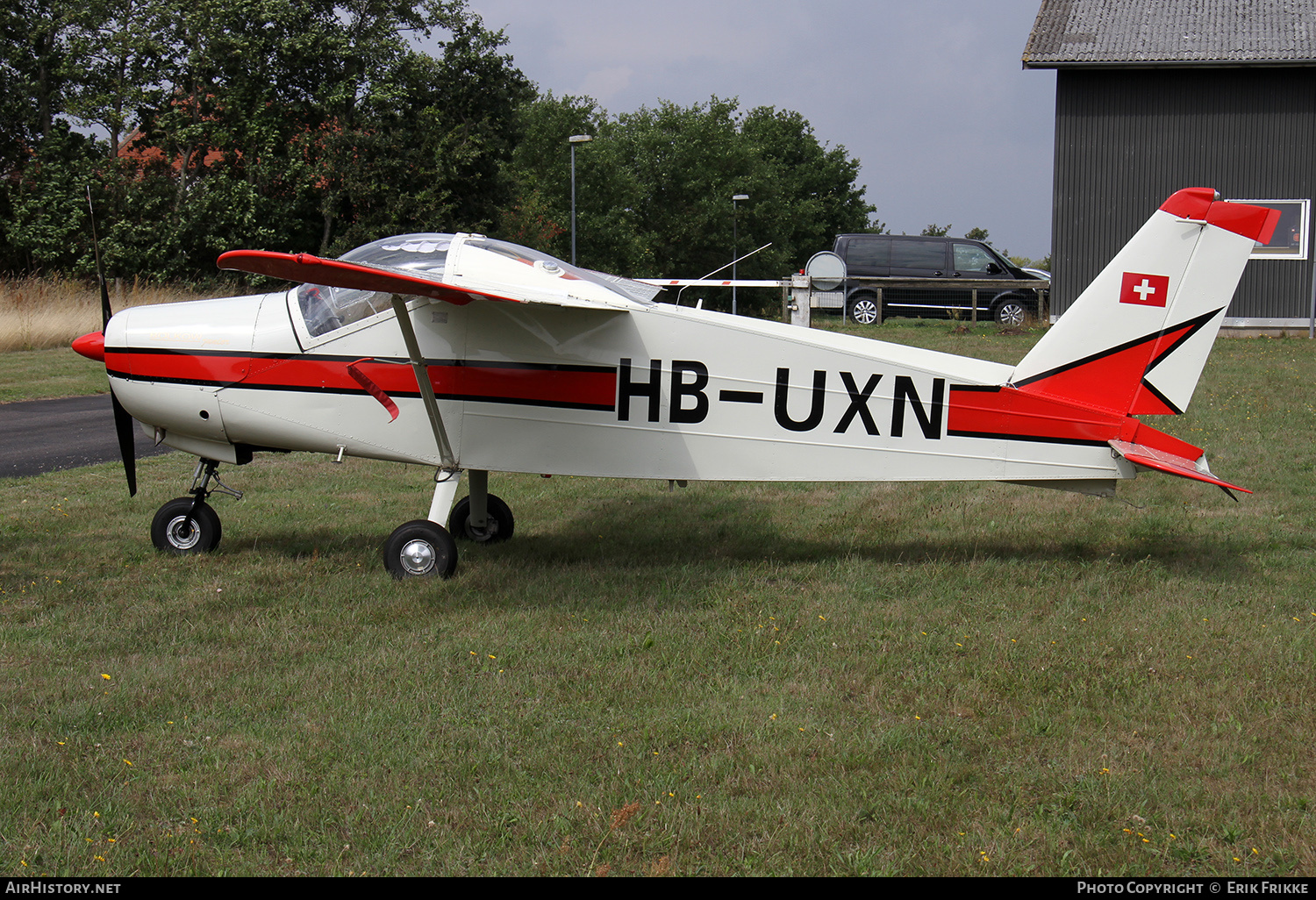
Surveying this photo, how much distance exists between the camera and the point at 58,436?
1284 cm

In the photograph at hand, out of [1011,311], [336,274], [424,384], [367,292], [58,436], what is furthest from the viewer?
[1011,311]

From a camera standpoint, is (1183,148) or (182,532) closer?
(182,532)

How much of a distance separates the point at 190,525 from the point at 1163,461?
6.63 m

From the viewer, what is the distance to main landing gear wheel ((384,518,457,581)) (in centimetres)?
673

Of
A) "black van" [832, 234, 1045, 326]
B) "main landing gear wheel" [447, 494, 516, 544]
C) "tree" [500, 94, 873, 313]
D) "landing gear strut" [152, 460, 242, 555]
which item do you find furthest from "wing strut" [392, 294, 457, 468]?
"tree" [500, 94, 873, 313]

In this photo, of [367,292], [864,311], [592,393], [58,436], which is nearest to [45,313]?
[58,436]

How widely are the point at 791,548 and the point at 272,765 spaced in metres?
4.58

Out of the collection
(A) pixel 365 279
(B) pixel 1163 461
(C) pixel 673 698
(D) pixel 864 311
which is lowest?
(C) pixel 673 698

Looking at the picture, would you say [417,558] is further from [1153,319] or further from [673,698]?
[1153,319]

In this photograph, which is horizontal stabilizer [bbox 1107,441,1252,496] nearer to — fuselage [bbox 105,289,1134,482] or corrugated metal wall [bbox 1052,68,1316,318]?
fuselage [bbox 105,289,1134,482]

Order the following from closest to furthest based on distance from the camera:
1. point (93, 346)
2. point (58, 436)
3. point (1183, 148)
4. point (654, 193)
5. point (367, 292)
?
point (367, 292) < point (93, 346) < point (58, 436) < point (1183, 148) < point (654, 193)

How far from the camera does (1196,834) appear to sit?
3635 millimetres

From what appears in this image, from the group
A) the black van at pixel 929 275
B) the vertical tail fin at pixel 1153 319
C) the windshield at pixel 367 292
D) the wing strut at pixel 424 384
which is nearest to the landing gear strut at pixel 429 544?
the wing strut at pixel 424 384
